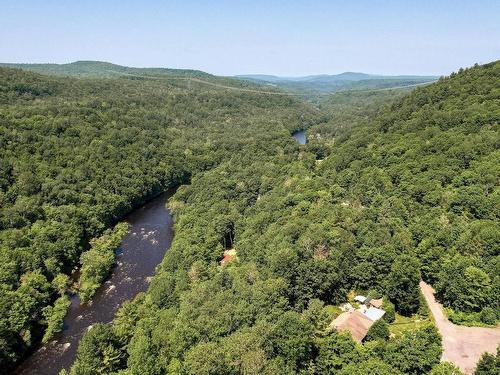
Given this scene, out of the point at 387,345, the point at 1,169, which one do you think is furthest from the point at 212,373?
the point at 1,169

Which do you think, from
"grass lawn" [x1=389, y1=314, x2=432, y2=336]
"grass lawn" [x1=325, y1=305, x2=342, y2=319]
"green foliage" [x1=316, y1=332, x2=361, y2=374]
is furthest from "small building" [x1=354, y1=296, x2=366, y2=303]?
"green foliage" [x1=316, y1=332, x2=361, y2=374]

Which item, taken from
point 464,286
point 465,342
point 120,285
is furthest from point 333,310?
point 120,285

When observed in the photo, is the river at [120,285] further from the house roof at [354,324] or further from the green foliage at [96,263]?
the house roof at [354,324]

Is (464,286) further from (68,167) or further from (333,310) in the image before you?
(68,167)

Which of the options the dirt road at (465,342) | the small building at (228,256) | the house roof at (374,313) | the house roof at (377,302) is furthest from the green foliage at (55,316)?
the dirt road at (465,342)

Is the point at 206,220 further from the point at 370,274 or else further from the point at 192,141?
the point at 192,141

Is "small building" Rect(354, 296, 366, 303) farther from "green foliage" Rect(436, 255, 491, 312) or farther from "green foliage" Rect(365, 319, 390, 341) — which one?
"green foliage" Rect(436, 255, 491, 312)
